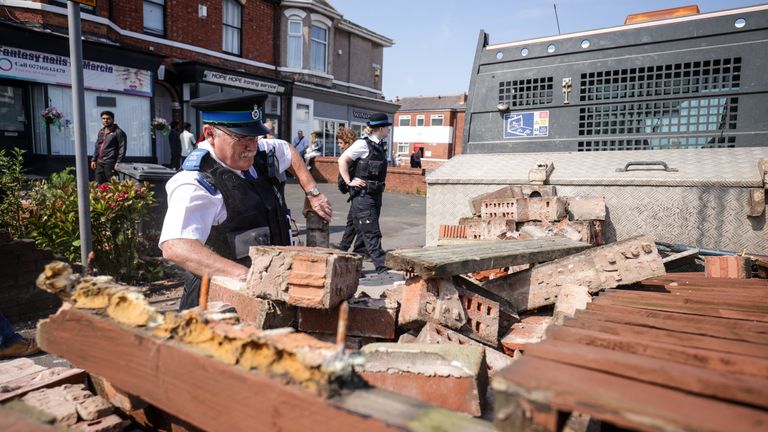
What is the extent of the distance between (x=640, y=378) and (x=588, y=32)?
437 centimetres

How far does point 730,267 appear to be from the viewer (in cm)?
293

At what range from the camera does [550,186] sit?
13.9 ft

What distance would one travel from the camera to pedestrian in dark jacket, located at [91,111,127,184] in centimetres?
993

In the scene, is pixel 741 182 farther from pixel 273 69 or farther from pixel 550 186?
pixel 273 69

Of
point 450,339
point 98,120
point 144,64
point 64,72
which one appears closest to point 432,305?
point 450,339

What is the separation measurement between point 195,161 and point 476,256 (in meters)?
1.62

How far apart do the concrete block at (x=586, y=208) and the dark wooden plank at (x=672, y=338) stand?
2.61 metres

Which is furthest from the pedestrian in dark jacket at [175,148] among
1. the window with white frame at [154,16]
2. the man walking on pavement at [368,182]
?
the man walking on pavement at [368,182]

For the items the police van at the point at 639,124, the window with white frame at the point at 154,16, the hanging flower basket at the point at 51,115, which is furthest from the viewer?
the window with white frame at the point at 154,16

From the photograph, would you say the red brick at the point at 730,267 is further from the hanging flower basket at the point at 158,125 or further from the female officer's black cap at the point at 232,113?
the hanging flower basket at the point at 158,125

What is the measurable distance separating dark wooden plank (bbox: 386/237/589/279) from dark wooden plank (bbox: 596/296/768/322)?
643 millimetres

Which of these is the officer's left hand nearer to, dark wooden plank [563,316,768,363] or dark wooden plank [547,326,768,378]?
dark wooden plank [563,316,768,363]

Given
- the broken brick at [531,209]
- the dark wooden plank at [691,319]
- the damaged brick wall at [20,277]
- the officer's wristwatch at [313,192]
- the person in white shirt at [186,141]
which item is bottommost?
the damaged brick wall at [20,277]

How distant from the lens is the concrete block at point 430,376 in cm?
159
